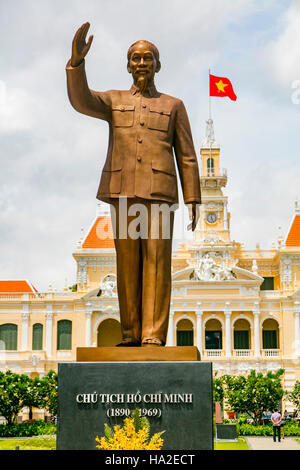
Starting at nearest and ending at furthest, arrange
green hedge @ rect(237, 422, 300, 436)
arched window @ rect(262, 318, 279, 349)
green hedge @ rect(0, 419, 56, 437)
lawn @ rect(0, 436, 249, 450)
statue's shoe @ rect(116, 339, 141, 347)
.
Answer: statue's shoe @ rect(116, 339, 141, 347), lawn @ rect(0, 436, 249, 450), green hedge @ rect(237, 422, 300, 436), green hedge @ rect(0, 419, 56, 437), arched window @ rect(262, 318, 279, 349)

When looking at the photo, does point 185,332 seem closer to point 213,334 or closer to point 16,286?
point 213,334

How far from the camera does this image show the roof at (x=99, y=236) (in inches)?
1741

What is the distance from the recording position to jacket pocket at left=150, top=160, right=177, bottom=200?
636 cm

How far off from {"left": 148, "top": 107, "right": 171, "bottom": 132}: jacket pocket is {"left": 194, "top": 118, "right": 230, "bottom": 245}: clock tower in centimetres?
3538

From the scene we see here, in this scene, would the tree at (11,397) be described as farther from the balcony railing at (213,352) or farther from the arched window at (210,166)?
the arched window at (210,166)

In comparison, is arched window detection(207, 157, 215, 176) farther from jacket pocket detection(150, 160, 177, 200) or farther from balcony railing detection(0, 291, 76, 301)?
jacket pocket detection(150, 160, 177, 200)

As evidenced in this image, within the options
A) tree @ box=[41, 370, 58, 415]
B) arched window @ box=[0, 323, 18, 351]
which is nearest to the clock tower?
arched window @ box=[0, 323, 18, 351]

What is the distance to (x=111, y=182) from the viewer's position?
6449 millimetres

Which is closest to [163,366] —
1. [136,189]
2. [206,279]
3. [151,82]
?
[136,189]

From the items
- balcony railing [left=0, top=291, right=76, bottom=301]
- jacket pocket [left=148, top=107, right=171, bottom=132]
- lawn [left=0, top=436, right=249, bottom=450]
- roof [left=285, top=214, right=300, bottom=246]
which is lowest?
lawn [left=0, top=436, right=249, bottom=450]

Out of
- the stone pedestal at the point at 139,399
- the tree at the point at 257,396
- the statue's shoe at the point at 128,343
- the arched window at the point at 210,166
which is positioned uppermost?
the arched window at the point at 210,166

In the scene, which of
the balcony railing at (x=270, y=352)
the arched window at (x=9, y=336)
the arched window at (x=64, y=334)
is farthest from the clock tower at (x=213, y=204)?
the arched window at (x=9, y=336)

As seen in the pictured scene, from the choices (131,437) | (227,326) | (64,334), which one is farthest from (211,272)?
(131,437)

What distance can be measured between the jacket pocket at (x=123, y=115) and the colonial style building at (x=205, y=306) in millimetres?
33671
